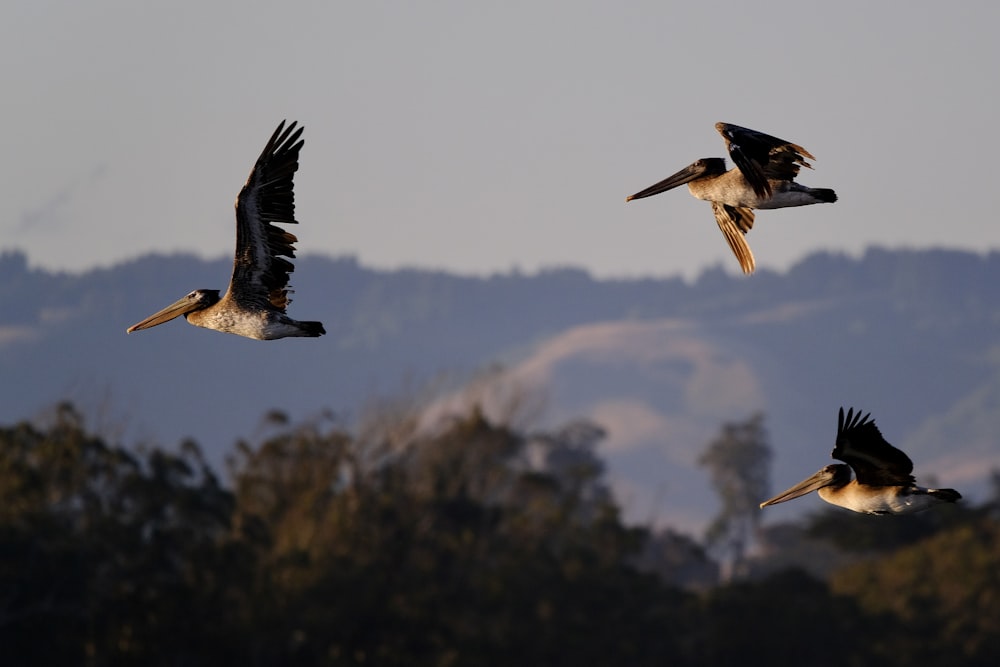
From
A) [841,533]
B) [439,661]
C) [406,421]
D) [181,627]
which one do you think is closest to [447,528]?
[406,421]

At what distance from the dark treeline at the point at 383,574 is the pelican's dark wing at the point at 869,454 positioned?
1515 inches

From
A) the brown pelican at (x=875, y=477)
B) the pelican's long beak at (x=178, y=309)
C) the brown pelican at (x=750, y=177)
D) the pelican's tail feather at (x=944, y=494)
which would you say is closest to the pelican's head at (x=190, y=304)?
the pelican's long beak at (x=178, y=309)

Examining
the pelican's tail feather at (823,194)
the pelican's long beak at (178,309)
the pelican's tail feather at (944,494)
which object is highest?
the pelican's tail feather at (823,194)

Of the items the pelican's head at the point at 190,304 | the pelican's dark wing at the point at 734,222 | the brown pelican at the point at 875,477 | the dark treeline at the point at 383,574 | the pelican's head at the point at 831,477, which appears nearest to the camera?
→ the brown pelican at the point at 875,477

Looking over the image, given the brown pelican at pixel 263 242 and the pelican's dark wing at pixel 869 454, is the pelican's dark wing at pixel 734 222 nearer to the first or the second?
the pelican's dark wing at pixel 869 454

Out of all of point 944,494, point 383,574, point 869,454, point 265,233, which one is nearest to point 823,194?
point 869,454

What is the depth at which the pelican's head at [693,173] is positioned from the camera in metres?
19.0

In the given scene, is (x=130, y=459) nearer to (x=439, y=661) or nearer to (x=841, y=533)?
(x=439, y=661)

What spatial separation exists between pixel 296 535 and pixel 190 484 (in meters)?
4.41

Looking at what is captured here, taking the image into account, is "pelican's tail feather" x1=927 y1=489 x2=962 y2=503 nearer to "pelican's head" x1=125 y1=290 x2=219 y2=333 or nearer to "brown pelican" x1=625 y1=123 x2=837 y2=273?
"brown pelican" x1=625 y1=123 x2=837 y2=273

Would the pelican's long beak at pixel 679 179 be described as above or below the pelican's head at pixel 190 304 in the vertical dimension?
above

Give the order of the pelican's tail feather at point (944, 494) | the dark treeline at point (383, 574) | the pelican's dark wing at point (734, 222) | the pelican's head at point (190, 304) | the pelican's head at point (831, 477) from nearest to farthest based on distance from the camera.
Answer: the pelican's tail feather at point (944, 494) → the pelican's head at point (831, 477) → the pelican's head at point (190, 304) → the pelican's dark wing at point (734, 222) → the dark treeline at point (383, 574)

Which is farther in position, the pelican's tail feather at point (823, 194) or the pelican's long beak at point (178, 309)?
the pelican's long beak at point (178, 309)

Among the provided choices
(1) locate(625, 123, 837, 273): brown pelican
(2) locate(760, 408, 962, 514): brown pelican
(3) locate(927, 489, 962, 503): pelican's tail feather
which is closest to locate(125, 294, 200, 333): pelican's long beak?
(1) locate(625, 123, 837, 273): brown pelican
